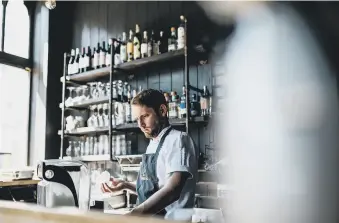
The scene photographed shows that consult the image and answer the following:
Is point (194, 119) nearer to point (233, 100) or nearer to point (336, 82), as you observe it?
point (233, 100)

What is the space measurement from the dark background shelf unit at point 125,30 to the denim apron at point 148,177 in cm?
153

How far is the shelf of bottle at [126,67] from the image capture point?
3.12 meters

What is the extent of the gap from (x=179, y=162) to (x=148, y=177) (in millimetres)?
229

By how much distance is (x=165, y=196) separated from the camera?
4.49ft

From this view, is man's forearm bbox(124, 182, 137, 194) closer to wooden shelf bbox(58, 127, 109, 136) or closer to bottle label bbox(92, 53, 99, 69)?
wooden shelf bbox(58, 127, 109, 136)

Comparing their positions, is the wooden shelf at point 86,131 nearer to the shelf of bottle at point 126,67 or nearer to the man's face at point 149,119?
the shelf of bottle at point 126,67

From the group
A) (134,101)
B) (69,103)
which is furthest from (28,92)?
(134,101)

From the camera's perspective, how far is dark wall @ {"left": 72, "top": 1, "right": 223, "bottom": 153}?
3246 millimetres

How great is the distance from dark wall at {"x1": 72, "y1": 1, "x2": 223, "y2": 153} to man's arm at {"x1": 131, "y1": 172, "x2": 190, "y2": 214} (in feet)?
5.73

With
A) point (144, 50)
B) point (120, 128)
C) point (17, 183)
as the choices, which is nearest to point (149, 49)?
point (144, 50)

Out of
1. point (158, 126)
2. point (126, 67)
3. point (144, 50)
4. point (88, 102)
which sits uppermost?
point (144, 50)

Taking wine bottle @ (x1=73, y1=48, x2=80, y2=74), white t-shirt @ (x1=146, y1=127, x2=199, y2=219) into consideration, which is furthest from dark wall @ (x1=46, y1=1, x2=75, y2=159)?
white t-shirt @ (x1=146, y1=127, x2=199, y2=219)

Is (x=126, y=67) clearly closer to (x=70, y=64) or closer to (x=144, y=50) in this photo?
(x=144, y=50)

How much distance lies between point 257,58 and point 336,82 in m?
0.64
